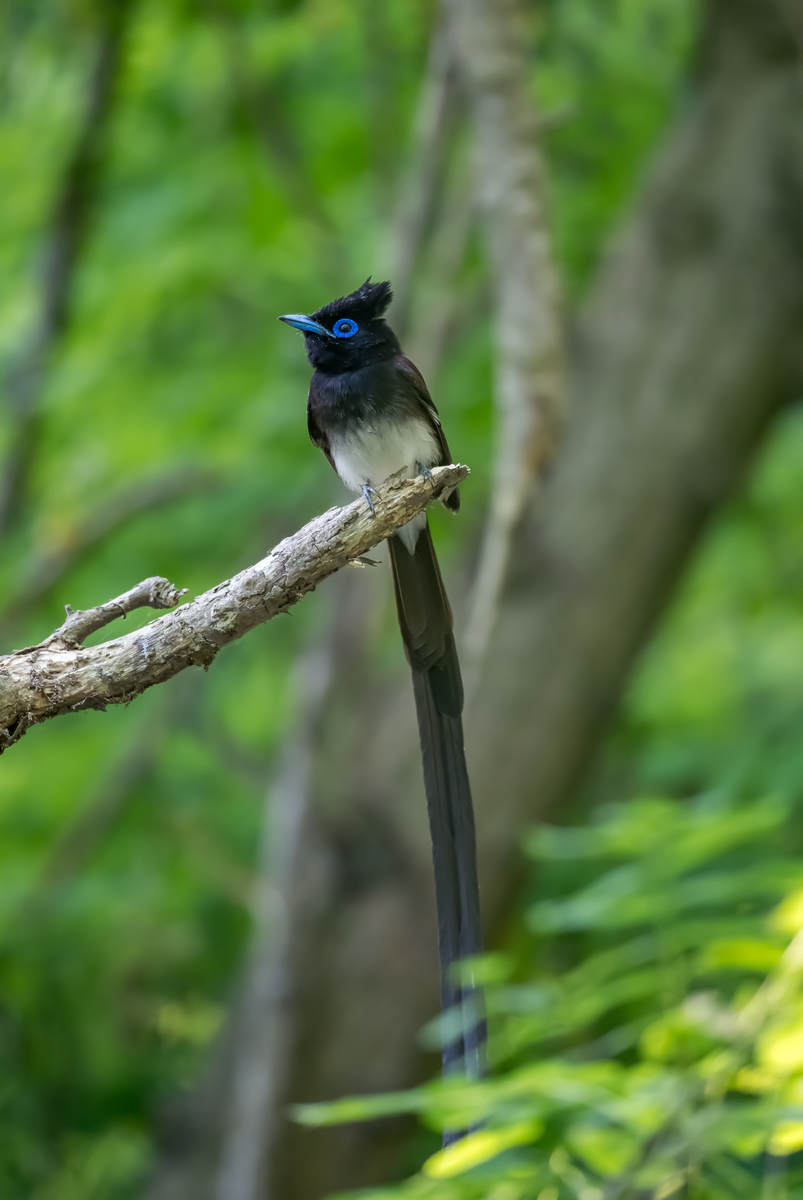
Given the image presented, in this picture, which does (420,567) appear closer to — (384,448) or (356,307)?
(384,448)

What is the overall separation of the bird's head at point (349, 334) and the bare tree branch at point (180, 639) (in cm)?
99

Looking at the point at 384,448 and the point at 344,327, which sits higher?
the point at 344,327

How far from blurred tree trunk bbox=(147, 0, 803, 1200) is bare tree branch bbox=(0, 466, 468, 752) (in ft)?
10.4

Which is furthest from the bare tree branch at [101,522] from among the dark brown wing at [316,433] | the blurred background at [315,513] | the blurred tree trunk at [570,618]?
the dark brown wing at [316,433]

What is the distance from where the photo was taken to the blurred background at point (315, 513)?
5.12 m

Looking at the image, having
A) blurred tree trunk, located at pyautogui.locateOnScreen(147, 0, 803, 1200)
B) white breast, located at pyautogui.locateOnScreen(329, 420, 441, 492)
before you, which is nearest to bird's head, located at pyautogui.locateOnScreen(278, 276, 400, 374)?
white breast, located at pyautogui.locateOnScreen(329, 420, 441, 492)

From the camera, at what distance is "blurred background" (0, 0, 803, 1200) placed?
512cm

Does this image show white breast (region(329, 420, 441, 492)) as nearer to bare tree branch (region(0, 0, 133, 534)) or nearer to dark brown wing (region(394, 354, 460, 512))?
dark brown wing (region(394, 354, 460, 512))

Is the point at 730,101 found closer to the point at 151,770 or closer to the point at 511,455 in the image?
the point at 511,455

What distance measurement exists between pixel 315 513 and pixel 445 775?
357cm

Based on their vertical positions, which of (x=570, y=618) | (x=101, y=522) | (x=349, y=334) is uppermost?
(x=101, y=522)

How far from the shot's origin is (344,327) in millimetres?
2891

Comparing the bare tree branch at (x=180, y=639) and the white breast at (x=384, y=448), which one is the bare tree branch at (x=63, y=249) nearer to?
the white breast at (x=384, y=448)

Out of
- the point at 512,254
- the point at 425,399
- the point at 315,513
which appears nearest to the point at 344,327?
the point at 425,399
